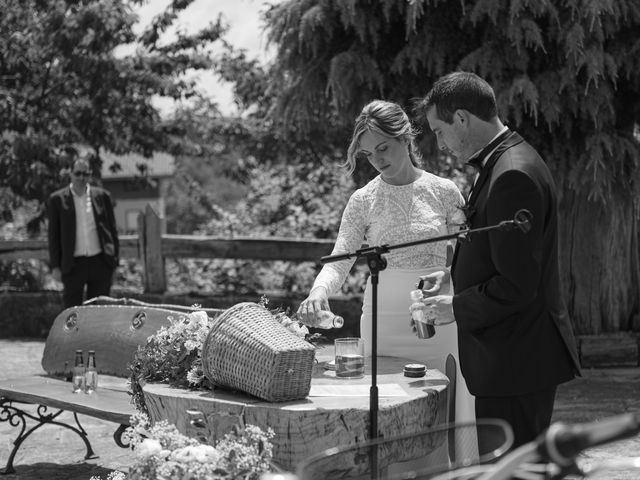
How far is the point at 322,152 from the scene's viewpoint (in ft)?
40.5

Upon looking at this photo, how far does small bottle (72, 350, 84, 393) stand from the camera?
541 centimetres

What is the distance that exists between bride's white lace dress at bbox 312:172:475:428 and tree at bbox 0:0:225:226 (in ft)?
27.0

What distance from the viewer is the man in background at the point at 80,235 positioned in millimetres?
8977

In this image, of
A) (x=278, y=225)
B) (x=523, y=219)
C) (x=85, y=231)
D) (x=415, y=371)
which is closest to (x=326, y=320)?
(x=415, y=371)

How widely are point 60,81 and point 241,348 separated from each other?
10.3 m

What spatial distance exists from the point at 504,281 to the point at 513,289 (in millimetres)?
38

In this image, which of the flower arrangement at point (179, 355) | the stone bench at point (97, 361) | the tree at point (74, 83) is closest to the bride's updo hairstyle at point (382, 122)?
A: the flower arrangement at point (179, 355)

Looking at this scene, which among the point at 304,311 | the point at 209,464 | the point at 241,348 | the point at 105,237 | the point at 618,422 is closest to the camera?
the point at 618,422

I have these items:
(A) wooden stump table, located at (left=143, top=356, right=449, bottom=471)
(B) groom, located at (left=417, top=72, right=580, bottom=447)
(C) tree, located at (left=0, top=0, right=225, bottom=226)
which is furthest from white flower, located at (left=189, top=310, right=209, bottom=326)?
(C) tree, located at (left=0, top=0, right=225, bottom=226)

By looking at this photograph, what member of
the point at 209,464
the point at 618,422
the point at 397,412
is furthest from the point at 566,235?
the point at 618,422

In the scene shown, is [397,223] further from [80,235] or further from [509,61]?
[80,235]

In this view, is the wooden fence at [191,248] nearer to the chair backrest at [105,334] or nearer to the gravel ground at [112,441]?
the gravel ground at [112,441]

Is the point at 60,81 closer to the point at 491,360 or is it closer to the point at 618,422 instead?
the point at 491,360

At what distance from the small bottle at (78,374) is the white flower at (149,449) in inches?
105
